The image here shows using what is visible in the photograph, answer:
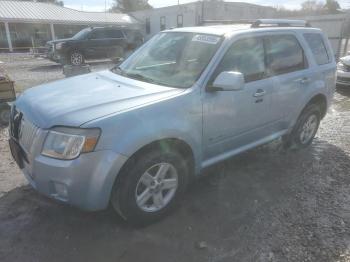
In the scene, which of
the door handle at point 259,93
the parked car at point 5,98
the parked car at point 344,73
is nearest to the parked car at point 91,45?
the parked car at point 5,98

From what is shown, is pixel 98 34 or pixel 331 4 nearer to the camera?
pixel 98 34

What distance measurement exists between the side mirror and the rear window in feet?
6.88

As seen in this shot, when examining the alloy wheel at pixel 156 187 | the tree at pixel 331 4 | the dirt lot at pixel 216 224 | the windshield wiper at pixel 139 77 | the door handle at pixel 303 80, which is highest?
the tree at pixel 331 4

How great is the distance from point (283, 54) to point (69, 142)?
2957 mm

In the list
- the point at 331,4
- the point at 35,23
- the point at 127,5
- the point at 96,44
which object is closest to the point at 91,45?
the point at 96,44

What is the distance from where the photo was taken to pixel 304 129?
4.79m

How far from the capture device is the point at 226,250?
8.99 feet

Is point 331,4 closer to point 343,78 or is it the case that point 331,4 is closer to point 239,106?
point 343,78

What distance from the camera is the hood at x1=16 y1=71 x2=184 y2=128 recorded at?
2592 millimetres

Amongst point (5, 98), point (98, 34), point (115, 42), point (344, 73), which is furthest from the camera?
point (115, 42)

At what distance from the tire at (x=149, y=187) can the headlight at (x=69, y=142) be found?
40 centimetres

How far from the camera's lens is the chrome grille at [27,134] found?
8.79 ft

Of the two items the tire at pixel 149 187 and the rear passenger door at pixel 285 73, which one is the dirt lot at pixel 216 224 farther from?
the rear passenger door at pixel 285 73

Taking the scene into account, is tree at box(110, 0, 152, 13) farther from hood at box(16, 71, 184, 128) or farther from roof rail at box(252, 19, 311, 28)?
hood at box(16, 71, 184, 128)
